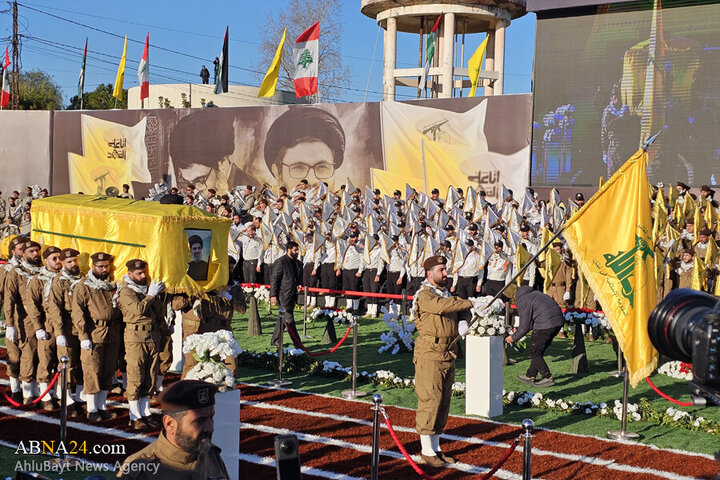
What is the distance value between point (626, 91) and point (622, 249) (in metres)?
17.2

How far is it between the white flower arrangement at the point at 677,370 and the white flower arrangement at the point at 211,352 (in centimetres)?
742

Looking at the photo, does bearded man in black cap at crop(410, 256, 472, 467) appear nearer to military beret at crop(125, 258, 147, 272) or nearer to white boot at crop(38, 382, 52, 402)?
military beret at crop(125, 258, 147, 272)

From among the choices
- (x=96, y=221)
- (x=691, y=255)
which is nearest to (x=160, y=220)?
(x=96, y=221)

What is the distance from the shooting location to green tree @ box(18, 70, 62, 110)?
59.3 meters

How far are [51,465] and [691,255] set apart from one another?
484 inches

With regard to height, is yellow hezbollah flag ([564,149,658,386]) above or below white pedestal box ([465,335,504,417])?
above

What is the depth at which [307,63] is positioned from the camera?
32.8 m

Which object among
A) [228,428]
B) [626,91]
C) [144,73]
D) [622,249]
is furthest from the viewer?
[144,73]

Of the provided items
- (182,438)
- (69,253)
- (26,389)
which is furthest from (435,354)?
(26,389)

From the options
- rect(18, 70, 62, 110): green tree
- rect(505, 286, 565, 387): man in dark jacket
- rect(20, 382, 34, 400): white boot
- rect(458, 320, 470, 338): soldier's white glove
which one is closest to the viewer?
rect(458, 320, 470, 338): soldier's white glove

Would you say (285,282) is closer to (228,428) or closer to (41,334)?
(41,334)

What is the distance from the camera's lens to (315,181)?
32344mm

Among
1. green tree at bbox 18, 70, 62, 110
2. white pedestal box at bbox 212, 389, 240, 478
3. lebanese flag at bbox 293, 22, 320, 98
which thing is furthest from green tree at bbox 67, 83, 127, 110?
white pedestal box at bbox 212, 389, 240, 478

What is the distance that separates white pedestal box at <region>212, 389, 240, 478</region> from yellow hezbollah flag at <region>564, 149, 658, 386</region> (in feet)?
13.3
